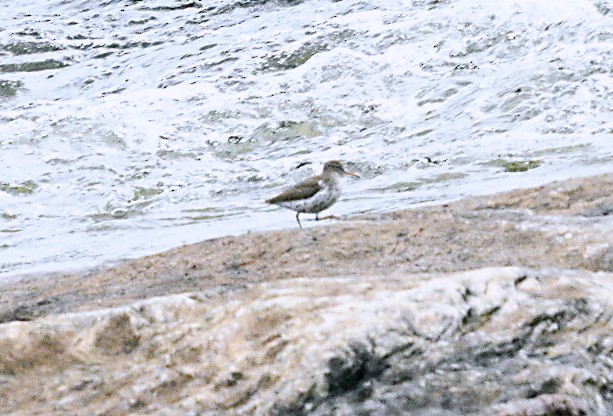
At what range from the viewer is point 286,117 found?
14.7m

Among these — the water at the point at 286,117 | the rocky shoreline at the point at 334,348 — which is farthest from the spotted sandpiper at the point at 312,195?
the rocky shoreline at the point at 334,348

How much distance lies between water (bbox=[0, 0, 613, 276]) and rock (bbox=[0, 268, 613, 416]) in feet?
19.4

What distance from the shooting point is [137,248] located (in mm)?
9945

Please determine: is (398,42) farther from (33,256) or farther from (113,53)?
(33,256)

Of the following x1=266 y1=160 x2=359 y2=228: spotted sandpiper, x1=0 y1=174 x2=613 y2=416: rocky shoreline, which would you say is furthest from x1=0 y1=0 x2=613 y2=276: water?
x1=0 y1=174 x2=613 y2=416: rocky shoreline

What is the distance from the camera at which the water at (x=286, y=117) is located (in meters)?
11.5

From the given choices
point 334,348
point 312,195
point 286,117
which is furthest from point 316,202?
point 286,117

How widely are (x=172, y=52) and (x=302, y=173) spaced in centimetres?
619

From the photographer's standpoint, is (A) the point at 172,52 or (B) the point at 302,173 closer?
(B) the point at 302,173

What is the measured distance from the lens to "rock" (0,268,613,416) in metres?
3.30

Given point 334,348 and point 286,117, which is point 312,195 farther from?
point 286,117

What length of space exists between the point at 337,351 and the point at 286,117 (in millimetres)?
11458

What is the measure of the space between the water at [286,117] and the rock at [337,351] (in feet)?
19.4

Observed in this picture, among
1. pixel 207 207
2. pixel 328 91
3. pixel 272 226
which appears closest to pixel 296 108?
pixel 328 91
